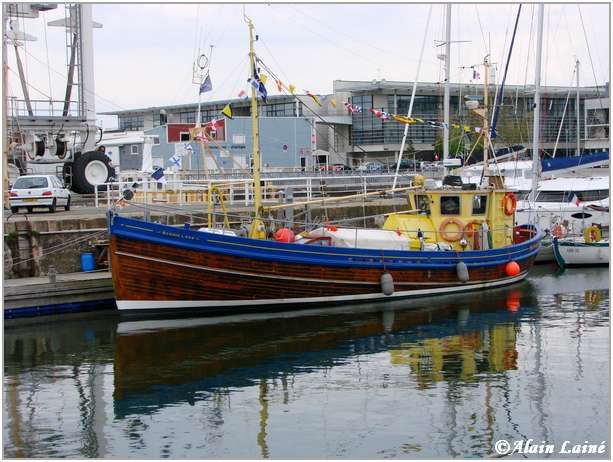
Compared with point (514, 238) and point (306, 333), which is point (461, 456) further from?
point (514, 238)

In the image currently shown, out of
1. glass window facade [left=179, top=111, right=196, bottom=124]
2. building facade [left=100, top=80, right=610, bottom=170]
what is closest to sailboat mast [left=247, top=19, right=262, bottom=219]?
building facade [left=100, top=80, right=610, bottom=170]

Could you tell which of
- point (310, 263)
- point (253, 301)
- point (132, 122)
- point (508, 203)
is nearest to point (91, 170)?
point (253, 301)

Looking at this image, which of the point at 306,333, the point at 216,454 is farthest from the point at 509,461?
the point at 306,333

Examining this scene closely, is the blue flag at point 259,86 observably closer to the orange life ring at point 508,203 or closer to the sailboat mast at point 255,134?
the sailboat mast at point 255,134

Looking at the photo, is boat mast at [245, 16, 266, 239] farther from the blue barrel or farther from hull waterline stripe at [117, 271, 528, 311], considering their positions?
the blue barrel

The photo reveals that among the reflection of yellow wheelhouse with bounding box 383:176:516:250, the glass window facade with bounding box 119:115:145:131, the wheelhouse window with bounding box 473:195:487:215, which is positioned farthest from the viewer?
the glass window facade with bounding box 119:115:145:131

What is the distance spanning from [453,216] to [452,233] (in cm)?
50

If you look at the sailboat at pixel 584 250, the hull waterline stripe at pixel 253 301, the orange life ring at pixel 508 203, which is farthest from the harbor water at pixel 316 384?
the sailboat at pixel 584 250

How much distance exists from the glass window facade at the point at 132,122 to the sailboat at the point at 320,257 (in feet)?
165

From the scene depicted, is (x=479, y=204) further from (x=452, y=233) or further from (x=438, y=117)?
(x=438, y=117)

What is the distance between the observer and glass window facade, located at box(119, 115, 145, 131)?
72438 mm

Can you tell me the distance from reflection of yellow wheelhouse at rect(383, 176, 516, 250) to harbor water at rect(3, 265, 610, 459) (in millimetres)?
2907

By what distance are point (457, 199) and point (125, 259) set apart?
9652mm

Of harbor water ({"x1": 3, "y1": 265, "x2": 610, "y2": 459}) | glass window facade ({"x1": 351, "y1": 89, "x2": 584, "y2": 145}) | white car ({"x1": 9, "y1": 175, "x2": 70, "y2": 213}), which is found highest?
glass window facade ({"x1": 351, "y1": 89, "x2": 584, "y2": 145})
